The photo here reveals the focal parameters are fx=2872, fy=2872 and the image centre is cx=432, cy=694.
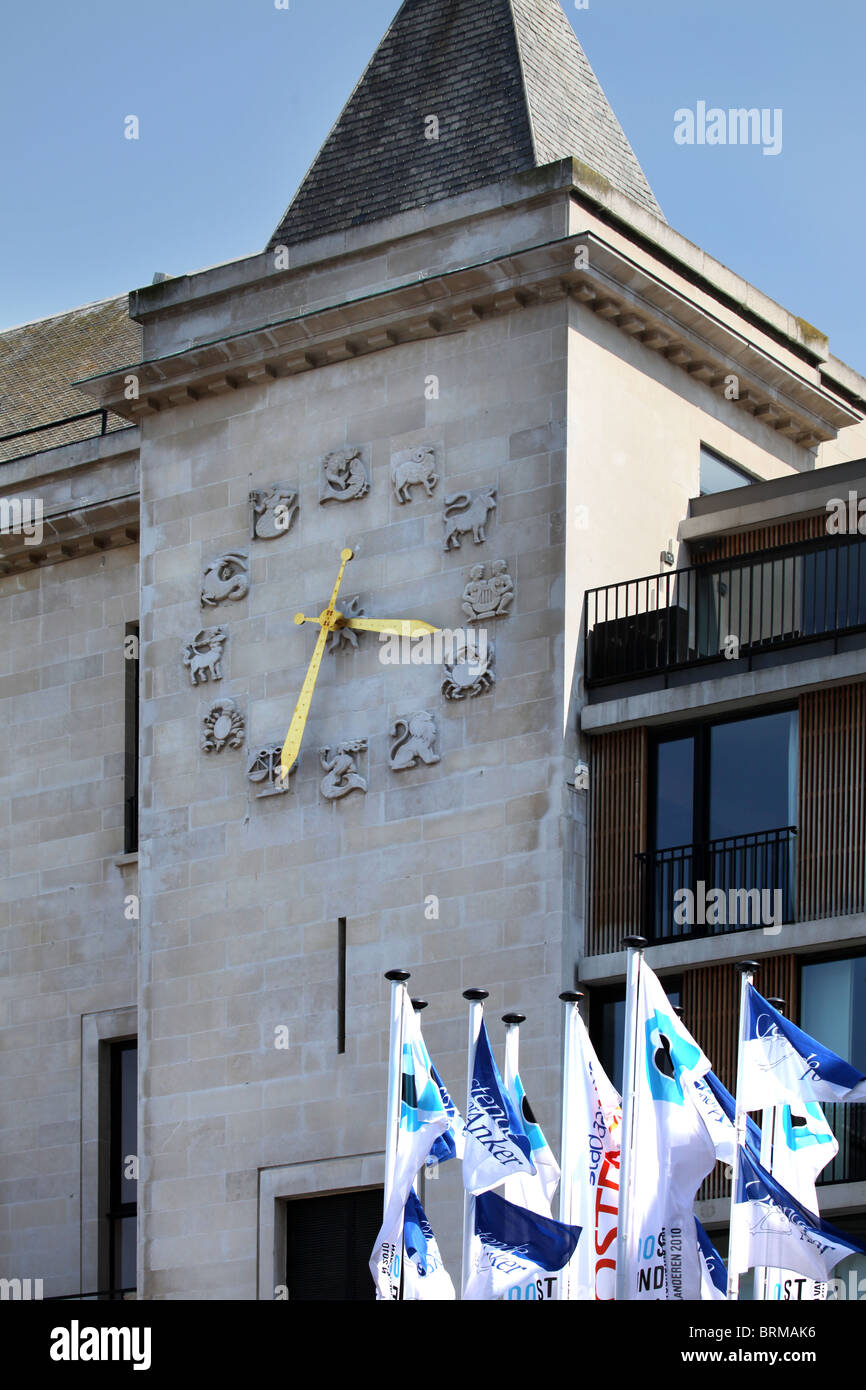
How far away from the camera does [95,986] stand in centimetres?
3694

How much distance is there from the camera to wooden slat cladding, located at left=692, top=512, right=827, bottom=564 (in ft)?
114

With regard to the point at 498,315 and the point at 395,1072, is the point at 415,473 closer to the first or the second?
the point at 498,315

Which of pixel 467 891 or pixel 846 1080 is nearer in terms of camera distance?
pixel 846 1080

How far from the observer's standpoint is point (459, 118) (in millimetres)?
37469

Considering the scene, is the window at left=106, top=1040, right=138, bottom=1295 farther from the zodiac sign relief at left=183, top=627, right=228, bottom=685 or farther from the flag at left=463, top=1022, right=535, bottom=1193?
the flag at left=463, top=1022, right=535, bottom=1193

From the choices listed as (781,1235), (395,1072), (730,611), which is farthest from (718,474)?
(781,1235)

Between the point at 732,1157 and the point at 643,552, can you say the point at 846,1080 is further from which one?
the point at 643,552

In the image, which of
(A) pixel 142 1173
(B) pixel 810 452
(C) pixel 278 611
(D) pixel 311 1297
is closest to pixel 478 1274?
(D) pixel 311 1297

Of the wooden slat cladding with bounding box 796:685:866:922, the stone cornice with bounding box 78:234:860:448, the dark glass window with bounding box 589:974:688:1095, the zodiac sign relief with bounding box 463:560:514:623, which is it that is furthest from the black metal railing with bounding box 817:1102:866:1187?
the stone cornice with bounding box 78:234:860:448

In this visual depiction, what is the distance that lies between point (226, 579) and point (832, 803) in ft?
28.0

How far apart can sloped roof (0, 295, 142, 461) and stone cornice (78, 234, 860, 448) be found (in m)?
5.90
